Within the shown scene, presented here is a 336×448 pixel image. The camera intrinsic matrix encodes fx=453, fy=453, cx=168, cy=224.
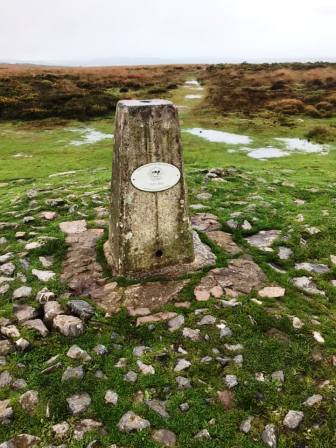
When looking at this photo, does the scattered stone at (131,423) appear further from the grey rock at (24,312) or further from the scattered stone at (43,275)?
the scattered stone at (43,275)

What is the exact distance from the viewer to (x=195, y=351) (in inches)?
266

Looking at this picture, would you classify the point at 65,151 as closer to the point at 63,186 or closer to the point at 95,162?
the point at 95,162

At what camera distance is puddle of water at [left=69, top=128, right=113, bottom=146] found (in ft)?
84.9

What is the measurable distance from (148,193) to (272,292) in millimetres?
2903

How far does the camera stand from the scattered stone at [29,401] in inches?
229

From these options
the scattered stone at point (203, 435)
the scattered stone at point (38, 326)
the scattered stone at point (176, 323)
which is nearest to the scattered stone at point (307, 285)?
the scattered stone at point (176, 323)

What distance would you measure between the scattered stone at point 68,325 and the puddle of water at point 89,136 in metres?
19.3

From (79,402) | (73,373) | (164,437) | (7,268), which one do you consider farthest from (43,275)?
(164,437)

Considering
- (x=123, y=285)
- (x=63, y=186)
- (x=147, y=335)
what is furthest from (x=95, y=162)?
(x=147, y=335)

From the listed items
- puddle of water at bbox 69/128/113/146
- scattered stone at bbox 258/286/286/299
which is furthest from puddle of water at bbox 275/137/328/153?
scattered stone at bbox 258/286/286/299

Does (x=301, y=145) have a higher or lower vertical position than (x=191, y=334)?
lower

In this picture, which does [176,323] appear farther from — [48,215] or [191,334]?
[48,215]

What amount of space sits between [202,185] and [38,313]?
8.03m

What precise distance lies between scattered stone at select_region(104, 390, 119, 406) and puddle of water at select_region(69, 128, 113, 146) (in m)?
20.9
